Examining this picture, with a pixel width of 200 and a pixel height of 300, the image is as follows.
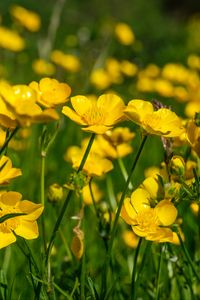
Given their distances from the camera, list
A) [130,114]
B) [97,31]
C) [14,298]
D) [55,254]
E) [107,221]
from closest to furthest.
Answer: [130,114] < [107,221] < [14,298] < [55,254] < [97,31]

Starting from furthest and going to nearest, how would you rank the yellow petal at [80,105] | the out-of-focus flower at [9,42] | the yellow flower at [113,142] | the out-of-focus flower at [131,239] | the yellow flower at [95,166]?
the out-of-focus flower at [9,42] → the out-of-focus flower at [131,239] → the yellow flower at [113,142] → the yellow flower at [95,166] → the yellow petal at [80,105]

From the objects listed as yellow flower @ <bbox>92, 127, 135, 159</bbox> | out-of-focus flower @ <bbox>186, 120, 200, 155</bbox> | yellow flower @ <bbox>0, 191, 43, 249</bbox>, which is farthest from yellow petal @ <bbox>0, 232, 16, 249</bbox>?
yellow flower @ <bbox>92, 127, 135, 159</bbox>

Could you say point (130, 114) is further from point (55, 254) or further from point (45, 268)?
point (55, 254)

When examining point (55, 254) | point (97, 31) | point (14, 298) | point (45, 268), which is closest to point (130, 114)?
point (45, 268)

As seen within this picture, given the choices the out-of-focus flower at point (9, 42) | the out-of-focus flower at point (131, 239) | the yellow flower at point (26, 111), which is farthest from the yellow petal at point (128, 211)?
the out-of-focus flower at point (9, 42)

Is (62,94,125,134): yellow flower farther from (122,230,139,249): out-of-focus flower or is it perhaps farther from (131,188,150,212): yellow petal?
(122,230,139,249): out-of-focus flower

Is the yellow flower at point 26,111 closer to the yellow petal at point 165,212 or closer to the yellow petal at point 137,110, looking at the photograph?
the yellow petal at point 137,110

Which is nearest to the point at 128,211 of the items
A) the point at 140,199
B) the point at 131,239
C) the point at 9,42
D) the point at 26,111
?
the point at 140,199
